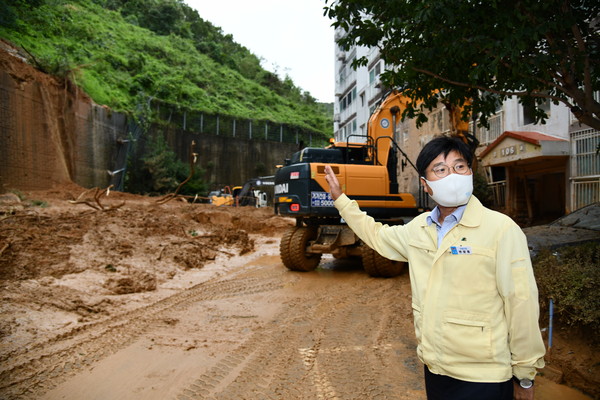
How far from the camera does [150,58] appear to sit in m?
34.8

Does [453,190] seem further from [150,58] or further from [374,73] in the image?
[150,58]

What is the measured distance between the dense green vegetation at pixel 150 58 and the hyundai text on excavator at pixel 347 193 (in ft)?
45.0

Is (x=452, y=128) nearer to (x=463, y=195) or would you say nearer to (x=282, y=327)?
(x=282, y=327)

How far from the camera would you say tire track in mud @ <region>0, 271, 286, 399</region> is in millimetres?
4219

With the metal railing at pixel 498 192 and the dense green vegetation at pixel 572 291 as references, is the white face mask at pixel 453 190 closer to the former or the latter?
the dense green vegetation at pixel 572 291

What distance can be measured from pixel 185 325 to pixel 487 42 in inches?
204

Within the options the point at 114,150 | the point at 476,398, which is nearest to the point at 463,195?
the point at 476,398

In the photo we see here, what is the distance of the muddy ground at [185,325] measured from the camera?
13.7 feet

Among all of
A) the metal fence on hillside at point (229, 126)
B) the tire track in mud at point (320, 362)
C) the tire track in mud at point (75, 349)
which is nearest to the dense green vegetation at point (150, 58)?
the metal fence on hillside at point (229, 126)

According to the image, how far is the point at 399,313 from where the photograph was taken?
653 cm

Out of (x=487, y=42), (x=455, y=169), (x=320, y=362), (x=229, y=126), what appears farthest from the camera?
(x=229, y=126)

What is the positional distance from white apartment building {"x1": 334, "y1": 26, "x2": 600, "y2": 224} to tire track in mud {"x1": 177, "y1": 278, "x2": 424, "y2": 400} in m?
3.71

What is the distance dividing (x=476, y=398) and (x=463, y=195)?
0.87 metres

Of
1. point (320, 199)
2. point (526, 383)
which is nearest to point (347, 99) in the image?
point (320, 199)
